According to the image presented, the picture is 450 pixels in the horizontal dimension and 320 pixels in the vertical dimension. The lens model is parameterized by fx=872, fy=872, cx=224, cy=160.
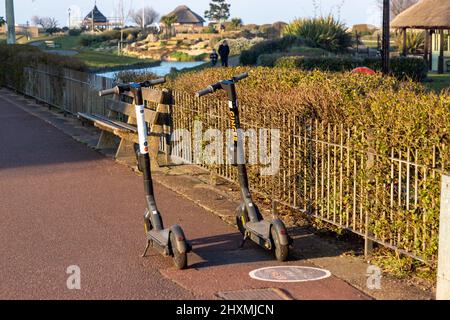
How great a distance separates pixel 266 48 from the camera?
4512 cm

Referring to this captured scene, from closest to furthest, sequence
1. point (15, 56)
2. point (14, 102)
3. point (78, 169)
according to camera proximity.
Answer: point (78, 169) < point (14, 102) < point (15, 56)

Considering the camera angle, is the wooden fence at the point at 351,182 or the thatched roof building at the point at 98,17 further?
the thatched roof building at the point at 98,17

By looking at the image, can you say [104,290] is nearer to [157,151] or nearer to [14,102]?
[157,151]

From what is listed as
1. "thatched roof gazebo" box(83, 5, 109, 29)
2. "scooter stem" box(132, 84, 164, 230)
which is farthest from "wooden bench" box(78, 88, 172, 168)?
"thatched roof gazebo" box(83, 5, 109, 29)

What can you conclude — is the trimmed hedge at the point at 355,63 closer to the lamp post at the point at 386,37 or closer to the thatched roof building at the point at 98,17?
the lamp post at the point at 386,37

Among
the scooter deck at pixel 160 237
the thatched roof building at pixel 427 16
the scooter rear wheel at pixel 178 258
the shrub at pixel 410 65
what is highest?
the thatched roof building at pixel 427 16

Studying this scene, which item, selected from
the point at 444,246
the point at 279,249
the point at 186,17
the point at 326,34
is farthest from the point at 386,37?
the point at 186,17

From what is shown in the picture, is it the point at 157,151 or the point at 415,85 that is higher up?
the point at 415,85

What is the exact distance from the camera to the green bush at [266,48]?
4384 centimetres

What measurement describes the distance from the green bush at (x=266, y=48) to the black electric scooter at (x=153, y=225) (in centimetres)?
3576

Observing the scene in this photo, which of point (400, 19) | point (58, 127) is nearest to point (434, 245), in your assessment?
point (58, 127)

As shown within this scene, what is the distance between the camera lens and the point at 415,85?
390 inches

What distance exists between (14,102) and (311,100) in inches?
663

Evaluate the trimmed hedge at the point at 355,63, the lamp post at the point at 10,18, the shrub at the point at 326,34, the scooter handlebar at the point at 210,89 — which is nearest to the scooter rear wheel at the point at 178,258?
the scooter handlebar at the point at 210,89
